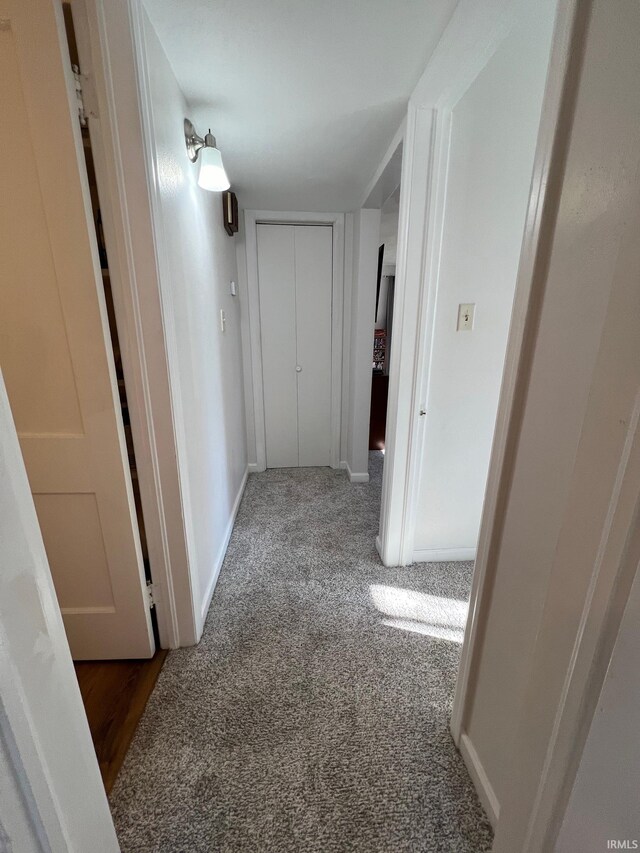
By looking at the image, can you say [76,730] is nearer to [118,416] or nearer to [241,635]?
[118,416]

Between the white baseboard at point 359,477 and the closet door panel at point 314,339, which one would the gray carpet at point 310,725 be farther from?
the closet door panel at point 314,339

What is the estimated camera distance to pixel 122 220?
101 cm

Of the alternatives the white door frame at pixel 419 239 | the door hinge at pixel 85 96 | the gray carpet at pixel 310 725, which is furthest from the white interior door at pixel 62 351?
the white door frame at pixel 419 239

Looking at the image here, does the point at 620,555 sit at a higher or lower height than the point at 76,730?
higher

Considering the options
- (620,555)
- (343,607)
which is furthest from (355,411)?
(620,555)

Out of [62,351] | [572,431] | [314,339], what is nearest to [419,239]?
[572,431]

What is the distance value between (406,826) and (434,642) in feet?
2.09

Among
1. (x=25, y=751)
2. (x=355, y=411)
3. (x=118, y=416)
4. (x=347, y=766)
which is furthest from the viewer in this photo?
(x=355, y=411)

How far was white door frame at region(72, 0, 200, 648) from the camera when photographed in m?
0.92

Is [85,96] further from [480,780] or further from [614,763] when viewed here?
[480,780]

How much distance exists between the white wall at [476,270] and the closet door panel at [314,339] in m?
1.52

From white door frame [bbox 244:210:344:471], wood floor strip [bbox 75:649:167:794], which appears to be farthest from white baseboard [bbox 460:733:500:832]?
white door frame [bbox 244:210:344:471]

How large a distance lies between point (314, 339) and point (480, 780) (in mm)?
2776

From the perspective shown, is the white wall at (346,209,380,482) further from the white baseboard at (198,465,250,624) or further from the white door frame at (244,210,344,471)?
the white baseboard at (198,465,250,624)
